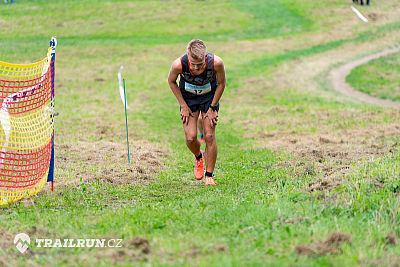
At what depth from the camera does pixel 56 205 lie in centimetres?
925

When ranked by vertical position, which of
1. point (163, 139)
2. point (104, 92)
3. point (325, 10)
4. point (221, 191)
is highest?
point (221, 191)

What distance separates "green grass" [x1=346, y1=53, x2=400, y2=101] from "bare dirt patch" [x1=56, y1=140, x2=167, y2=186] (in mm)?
12442

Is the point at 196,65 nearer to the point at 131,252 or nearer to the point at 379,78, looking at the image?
the point at 131,252

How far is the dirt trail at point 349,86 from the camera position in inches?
956

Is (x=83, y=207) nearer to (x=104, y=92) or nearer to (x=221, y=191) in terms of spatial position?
(x=221, y=191)

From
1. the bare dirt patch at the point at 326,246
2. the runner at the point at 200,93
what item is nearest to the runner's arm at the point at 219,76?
the runner at the point at 200,93

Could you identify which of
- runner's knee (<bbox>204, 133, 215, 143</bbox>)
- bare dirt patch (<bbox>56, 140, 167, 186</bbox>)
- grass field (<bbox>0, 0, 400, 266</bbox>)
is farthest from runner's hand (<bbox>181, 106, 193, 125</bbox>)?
bare dirt patch (<bbox>56, 140, 167, 186</bbox>)

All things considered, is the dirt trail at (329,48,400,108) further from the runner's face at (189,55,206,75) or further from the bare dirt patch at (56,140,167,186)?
the runner's face at (189,55,206,75)

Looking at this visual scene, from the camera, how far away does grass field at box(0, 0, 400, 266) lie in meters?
6.61

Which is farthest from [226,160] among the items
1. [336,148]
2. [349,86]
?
[349,86]

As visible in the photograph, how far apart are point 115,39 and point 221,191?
99.2 feet

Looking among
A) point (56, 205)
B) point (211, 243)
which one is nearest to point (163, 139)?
point (56, 205)

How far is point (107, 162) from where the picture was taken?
13172 mm

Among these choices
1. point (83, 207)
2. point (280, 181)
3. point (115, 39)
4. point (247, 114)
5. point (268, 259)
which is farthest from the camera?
point (115, 39)
